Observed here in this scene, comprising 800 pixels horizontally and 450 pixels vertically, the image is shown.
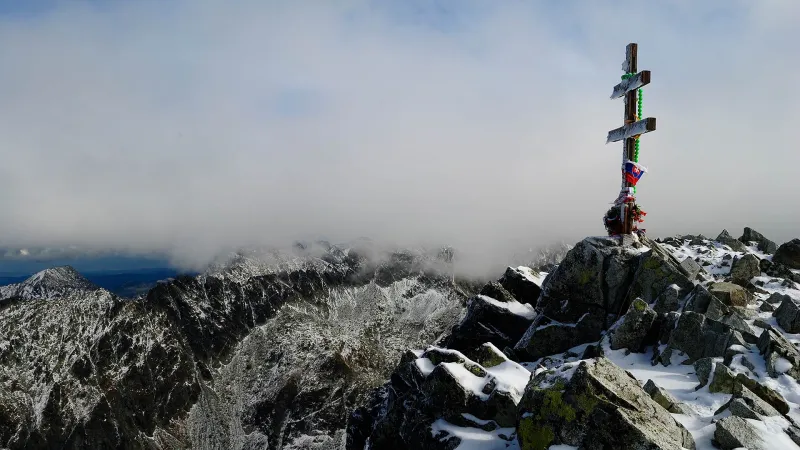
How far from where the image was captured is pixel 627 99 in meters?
44.0

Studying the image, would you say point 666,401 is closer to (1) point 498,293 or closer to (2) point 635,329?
(2) point 635,329

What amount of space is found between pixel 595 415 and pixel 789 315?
19.3 m

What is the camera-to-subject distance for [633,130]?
139 feet

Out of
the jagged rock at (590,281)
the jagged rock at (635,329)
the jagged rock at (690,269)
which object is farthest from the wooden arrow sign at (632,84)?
the jagged rock at (635,329)

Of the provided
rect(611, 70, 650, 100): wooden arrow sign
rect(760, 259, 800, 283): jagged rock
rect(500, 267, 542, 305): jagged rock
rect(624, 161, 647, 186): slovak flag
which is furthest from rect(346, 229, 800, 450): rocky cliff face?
rect(611, 70, 650, 100): wooden arrow sign

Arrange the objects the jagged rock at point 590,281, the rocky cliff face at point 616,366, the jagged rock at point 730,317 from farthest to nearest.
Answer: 1. the jagged rock at point 590,281
2. the jagged rock at point 730,317
3. the rocky cliff face at point 616,366

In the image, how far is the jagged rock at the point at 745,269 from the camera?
38.3m

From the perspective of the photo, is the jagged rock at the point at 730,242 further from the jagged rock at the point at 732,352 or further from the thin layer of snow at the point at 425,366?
the thin layer of snow at the point at 425,366

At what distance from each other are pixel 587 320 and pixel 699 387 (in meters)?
13.7

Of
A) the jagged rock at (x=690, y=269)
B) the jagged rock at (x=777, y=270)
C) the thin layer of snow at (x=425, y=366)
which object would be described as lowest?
the thin layer of snow at (x=425, y=366)

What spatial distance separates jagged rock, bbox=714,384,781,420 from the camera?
1972 cm

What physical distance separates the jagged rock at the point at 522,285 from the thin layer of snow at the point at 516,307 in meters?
2.52

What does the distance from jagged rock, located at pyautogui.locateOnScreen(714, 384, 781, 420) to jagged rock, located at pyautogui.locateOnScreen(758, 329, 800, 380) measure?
4138 mm

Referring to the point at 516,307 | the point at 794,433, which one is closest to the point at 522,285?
the point at 516,307
